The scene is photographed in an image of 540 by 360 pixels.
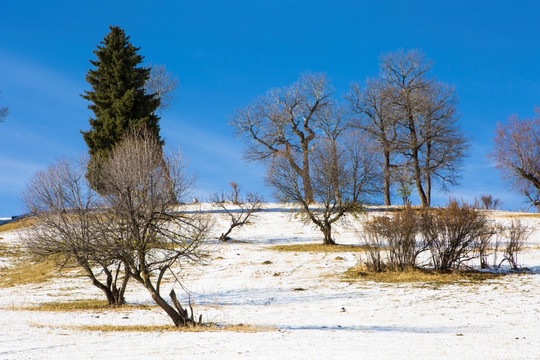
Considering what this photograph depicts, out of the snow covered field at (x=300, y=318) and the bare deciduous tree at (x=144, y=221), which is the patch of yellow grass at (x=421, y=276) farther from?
the bare deciduous tree at (x=144, y=221)

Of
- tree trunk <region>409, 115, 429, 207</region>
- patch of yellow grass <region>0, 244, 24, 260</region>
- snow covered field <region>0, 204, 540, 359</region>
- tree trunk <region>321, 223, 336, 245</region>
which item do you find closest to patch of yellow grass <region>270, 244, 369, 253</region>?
tree trunk <region>321, 223, 336, 245</region>

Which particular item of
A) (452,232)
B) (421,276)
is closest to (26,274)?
(421,276)

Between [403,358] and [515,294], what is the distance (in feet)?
26.6

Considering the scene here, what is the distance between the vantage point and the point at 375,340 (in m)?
7.73

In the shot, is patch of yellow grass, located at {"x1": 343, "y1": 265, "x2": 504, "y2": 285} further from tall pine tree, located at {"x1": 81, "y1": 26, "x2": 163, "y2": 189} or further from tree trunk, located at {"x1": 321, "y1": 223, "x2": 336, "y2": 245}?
tall pine tree, located at {"x1": 81, "y1": 26, "x2": 163, "y2": 189}

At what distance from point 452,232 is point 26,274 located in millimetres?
19482

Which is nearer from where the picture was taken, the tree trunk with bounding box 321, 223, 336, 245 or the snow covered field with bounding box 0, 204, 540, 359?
the snow covered field with bounding box 0, 204, 540, 359

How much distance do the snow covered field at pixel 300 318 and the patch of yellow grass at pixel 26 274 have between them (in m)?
1.37

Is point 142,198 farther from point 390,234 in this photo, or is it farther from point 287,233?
point 287,233

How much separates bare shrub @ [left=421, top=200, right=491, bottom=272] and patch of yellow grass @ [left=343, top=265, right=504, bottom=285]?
19.2 inches

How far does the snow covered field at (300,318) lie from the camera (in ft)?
23.8

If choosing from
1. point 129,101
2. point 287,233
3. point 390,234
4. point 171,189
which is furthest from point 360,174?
point 129,101

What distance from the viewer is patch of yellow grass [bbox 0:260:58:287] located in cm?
1998

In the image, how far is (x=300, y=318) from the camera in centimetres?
1104
